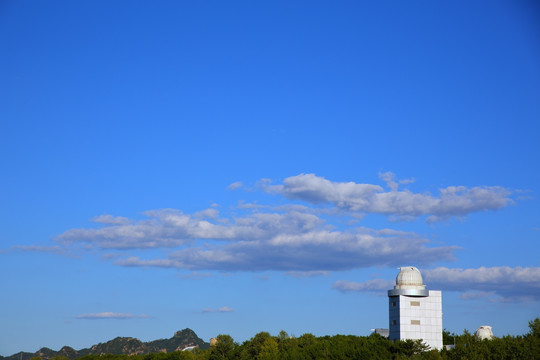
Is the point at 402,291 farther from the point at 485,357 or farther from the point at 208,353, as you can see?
the point at 208,353

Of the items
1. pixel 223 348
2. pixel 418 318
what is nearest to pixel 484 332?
pixel 418 318

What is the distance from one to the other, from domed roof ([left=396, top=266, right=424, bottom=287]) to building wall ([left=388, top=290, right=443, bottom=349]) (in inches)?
91.8

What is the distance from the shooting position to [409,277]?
11219 cm

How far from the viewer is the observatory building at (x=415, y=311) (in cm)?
11006

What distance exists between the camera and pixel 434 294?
368ft

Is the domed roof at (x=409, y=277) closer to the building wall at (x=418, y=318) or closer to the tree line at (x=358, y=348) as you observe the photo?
the building wall at (x=418, y=318)

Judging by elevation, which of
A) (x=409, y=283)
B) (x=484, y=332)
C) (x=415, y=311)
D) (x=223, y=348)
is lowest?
(x=223, y=348)

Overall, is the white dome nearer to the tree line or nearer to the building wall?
the building wall

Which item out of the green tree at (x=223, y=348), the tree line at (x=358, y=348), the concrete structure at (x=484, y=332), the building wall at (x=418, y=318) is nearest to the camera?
the tree line at (x=358, y=348)

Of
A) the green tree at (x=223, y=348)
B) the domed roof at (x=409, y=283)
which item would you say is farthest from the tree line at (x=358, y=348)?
the domed roof at (x=409, y=283)

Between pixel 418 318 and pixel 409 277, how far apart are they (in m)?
6.72

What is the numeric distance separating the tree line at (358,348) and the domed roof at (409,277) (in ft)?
31.3

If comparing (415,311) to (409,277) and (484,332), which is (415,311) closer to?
(409,277)

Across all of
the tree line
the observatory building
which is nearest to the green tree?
the tree line
